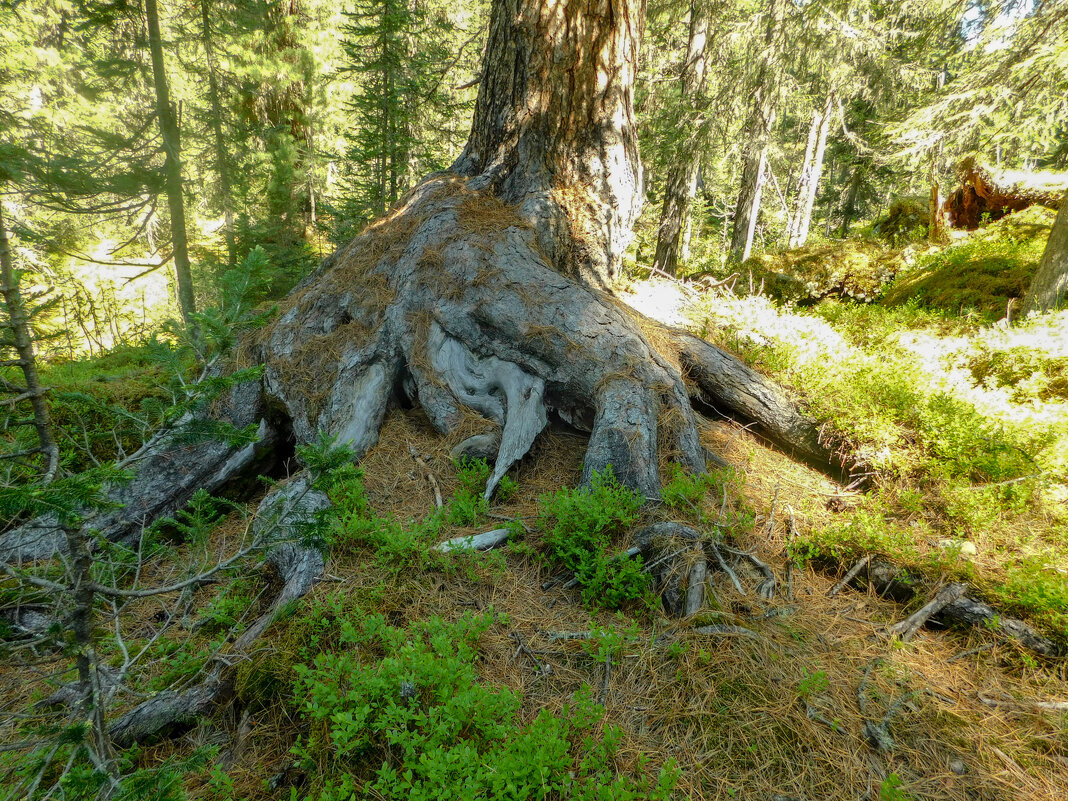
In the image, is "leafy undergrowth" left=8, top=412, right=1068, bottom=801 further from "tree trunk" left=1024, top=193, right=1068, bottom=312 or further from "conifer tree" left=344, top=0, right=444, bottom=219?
"conifer tree" left=344, top=0, right=444, bottom=219

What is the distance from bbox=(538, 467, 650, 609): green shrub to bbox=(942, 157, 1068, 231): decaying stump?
39.4 ft

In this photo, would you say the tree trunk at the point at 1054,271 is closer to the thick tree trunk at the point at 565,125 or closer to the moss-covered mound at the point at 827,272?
the moss-covered mound at the point at 827,272

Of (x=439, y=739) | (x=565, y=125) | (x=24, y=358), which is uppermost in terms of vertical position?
(x=565, y=125)

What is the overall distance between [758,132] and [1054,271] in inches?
259

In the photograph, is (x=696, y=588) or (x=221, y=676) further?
(x=696, y=588)

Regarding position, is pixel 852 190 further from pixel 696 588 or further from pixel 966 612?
pixel 696 588

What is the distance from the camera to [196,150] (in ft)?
36.0

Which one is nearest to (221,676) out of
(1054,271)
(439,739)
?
(439,739)

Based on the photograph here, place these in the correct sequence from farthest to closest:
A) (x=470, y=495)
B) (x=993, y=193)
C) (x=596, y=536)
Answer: (x=993, y=193) → (x=470, y=495) → (x=596, y=536)

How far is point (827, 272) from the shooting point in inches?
389

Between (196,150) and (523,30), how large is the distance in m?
9.33

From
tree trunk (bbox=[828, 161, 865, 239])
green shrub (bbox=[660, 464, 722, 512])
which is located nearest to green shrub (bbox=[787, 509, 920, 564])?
green shrub (bbox=[660, 464, 722, 512])

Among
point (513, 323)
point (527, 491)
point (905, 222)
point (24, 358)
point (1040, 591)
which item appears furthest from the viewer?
point (905, 222)

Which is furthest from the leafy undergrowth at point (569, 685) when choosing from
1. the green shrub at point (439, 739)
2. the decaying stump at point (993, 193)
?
the decaying stump at point (993, 193)
